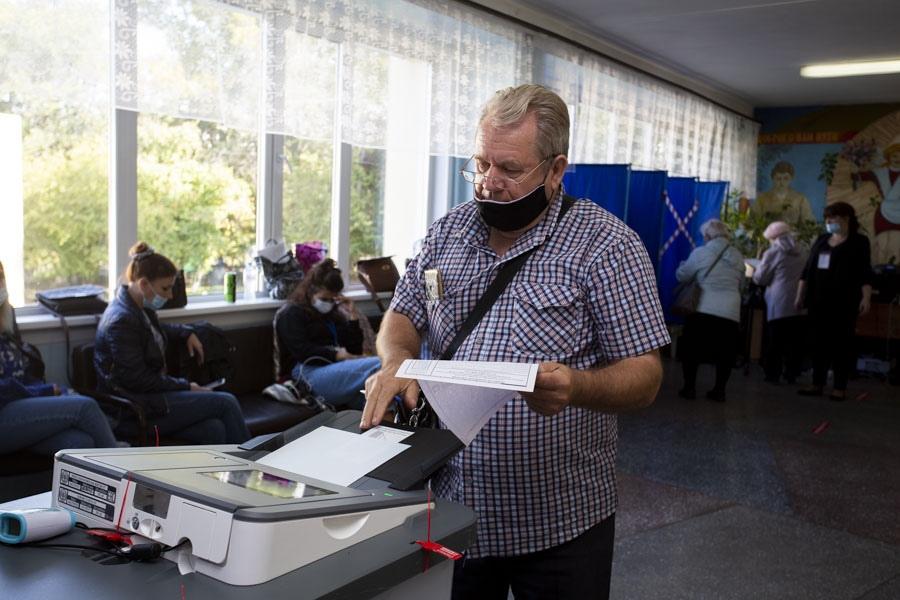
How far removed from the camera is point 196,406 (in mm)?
3807

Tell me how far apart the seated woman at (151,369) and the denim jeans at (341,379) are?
62 centimetres

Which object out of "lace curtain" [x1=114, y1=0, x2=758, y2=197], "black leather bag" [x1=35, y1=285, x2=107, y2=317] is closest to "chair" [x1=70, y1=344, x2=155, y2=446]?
"black leather bag" [x1=35, y1=285, x2=107, y2=317]

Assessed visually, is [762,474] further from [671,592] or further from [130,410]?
[130,410]

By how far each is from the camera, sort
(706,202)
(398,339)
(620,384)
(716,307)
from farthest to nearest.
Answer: (706,202) → (716,307) → (398,339) → (620,384)

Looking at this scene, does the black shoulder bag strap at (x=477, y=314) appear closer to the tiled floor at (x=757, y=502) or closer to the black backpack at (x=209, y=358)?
the tiled floor at (x=757, y=502)

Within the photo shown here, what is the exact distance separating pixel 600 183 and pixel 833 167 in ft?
19.2

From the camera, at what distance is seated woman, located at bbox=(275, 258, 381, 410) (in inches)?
177

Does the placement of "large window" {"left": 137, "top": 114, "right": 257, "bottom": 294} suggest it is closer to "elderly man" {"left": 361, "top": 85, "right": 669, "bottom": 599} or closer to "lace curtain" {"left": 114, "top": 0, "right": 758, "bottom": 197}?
"lace curtain" {"left": 114, "top": 0, "right": 758, "bottom": 197}

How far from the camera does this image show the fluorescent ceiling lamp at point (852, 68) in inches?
317

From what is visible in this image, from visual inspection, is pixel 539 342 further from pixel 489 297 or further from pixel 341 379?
pixel 341 379

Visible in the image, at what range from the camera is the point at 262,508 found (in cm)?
103

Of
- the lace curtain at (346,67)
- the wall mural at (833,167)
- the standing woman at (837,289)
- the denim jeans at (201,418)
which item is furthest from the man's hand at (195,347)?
the wall mural at (833,167)

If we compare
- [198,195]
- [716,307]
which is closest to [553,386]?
[198,195]

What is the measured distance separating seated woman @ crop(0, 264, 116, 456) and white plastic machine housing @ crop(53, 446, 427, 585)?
217 cm
